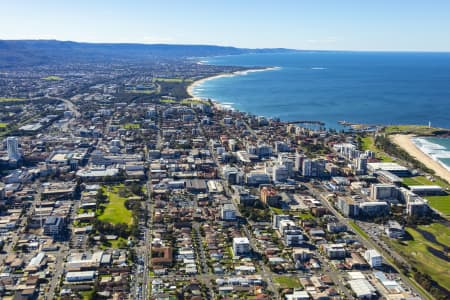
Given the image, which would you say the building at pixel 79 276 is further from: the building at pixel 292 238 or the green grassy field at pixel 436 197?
the green grassy field at pixel 436 197

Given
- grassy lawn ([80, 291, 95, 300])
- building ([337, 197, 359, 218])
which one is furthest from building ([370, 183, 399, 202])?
grassy lawn ([80, 291, 95, 300])

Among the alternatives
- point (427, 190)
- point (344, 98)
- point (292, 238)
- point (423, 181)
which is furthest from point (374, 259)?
point (344, 98)

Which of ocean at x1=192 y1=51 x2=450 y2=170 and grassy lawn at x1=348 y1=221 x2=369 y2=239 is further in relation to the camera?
ocean at x1=192 y1=51 x2=450 y2=170

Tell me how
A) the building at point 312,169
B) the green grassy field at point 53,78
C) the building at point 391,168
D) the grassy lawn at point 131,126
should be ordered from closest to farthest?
the building at point 312,169 → the building at point 391,168 → the grassy lawn at point 131,126 → the green grassy field at point 53,78

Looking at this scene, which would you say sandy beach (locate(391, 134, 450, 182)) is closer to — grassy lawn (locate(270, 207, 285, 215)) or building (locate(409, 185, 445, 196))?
building (locate(409, 185, 445, 196))

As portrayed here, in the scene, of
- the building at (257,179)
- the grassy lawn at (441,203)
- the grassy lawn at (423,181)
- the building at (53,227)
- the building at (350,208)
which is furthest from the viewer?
the grassy lawn at (423,181)

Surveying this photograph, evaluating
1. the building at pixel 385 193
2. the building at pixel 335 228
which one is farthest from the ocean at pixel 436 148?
the building at pixel 335 228

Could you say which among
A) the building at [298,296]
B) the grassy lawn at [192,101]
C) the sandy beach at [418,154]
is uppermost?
the grassy lawn at [192,101]

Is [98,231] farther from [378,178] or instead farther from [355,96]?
[355,96]
